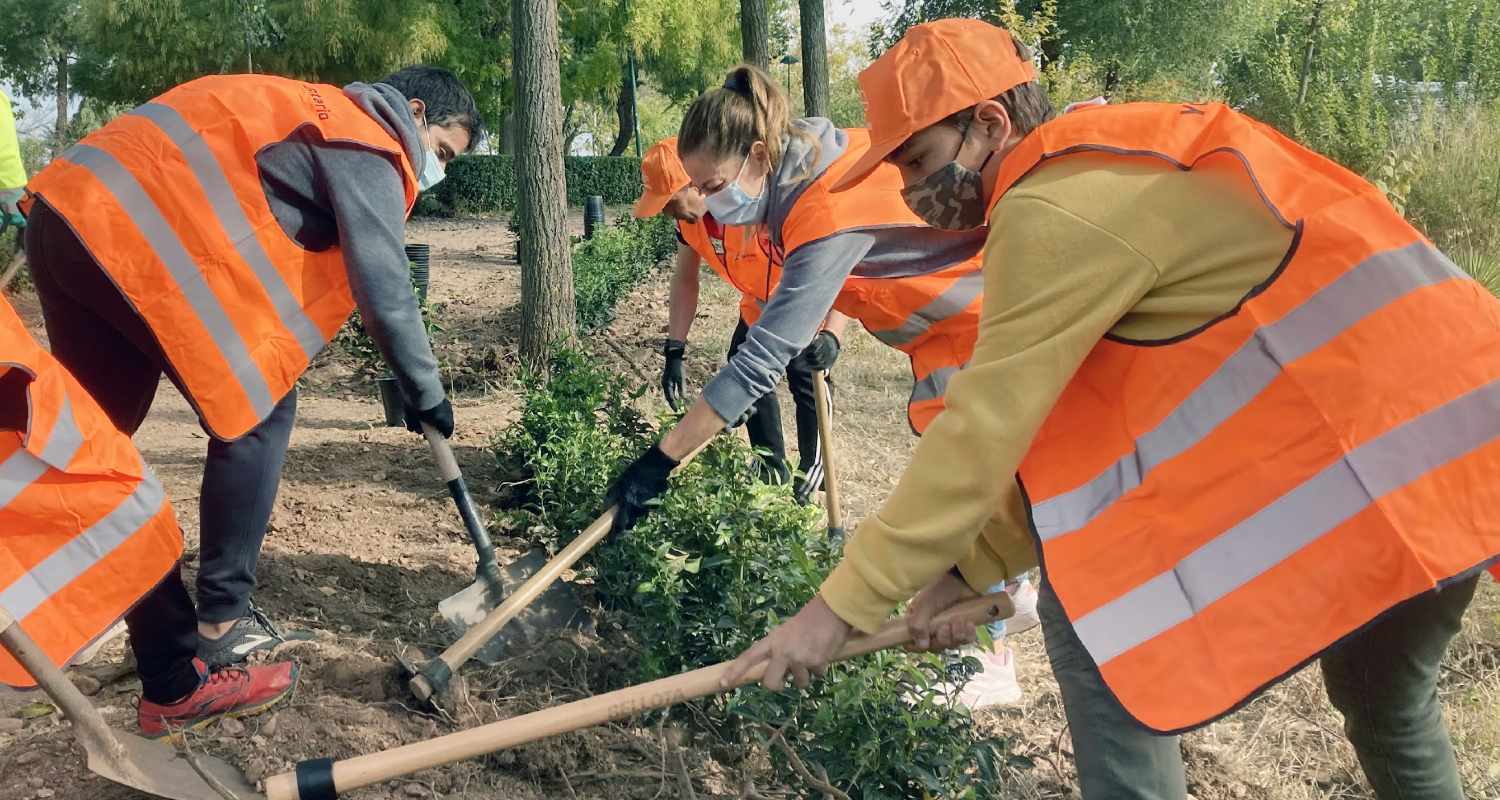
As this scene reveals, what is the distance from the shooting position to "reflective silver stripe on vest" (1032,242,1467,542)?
59.7 inches

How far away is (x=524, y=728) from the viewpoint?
1957 millimetres

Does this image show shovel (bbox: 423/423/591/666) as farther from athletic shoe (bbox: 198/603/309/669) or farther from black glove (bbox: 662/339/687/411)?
black glove (bbox: 662/339/687/411)

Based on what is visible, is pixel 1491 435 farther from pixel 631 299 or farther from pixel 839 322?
pixel 631 299

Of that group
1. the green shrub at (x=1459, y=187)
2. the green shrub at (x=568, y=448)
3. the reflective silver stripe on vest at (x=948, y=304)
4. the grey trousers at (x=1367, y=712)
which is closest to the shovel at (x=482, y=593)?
the green shrub at (x=568, y=448)

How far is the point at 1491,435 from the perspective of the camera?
1502 millimetres

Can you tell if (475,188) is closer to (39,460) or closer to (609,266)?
(609,266)

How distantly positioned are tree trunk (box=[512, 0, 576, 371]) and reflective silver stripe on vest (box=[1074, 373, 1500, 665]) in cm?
507

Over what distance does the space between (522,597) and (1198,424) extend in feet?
6.52

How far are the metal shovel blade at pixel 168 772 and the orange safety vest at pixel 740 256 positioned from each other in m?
2.07

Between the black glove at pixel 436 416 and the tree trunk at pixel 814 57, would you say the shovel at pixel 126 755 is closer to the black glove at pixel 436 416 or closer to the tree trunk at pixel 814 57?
the black glove at pixel 436 416

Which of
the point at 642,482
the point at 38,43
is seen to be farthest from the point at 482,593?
the point at 38,43

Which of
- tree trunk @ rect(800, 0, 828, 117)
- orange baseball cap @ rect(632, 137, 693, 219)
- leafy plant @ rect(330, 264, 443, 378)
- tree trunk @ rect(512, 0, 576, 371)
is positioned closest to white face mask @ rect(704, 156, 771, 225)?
orange baseball cap @ rect(632, 137, 693, 219)

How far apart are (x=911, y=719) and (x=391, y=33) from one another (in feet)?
67.7

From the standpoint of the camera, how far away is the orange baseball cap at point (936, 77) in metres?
1.77
